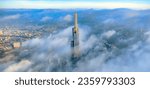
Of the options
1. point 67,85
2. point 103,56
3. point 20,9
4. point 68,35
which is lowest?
point 67,85

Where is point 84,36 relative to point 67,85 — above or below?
above

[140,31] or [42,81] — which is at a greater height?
[140,31]

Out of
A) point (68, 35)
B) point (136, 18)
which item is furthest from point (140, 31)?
point (68, 35)

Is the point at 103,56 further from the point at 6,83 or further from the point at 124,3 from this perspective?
the point at 6,83

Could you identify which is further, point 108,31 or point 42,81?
point 108,31

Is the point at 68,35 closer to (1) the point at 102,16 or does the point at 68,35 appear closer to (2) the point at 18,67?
(1) the point at 102,16

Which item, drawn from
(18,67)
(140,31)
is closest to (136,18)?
(140,31)

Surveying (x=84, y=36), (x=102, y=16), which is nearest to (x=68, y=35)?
(x=84, y=36)

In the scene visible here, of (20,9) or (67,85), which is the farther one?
(20,9)
